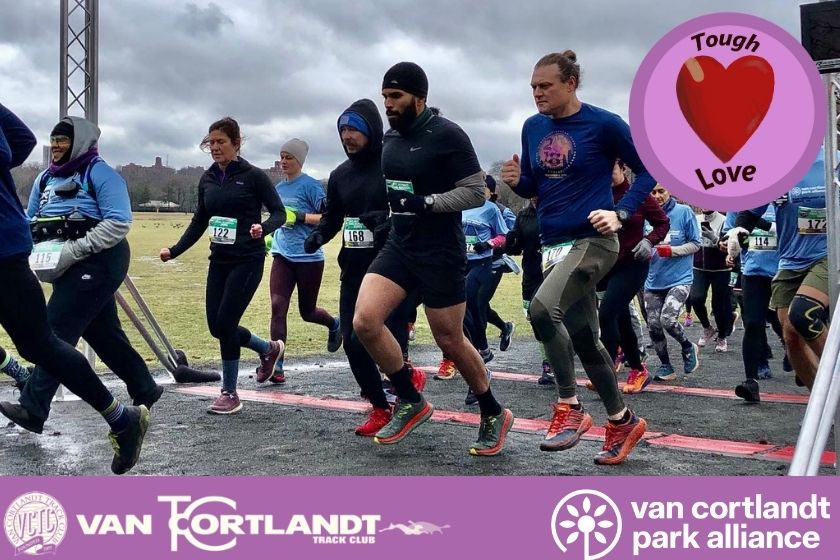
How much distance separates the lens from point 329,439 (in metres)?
5.55

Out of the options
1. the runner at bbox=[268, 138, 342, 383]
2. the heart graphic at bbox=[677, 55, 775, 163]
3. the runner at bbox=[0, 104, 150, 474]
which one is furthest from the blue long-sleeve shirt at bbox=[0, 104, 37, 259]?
the runner at bbox=[268, 138, 342, 383]

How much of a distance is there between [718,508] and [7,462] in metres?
3.68

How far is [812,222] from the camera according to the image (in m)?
5.36

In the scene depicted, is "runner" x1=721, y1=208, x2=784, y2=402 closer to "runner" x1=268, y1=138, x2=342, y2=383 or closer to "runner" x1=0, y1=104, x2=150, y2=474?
"runner" x1=268, y1=138, x2=342, y2=383

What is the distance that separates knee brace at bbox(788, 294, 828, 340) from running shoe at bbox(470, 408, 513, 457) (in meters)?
1.72

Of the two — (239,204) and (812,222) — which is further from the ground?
(239,204)

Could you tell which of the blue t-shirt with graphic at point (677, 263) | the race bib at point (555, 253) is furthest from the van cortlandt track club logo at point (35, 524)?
the blue t-shirt with graphic at point (677, 263)

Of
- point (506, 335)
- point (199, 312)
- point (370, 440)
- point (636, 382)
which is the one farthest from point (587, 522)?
point (199, 312)

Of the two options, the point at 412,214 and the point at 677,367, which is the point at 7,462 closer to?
the point at 412,214

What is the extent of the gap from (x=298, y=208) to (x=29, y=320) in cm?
419

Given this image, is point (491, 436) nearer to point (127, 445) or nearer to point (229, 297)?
point (127, 445)

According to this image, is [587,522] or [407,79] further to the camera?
[407,79]

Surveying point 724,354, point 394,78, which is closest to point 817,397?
point 394,78

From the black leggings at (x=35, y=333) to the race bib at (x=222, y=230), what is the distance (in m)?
2.14
